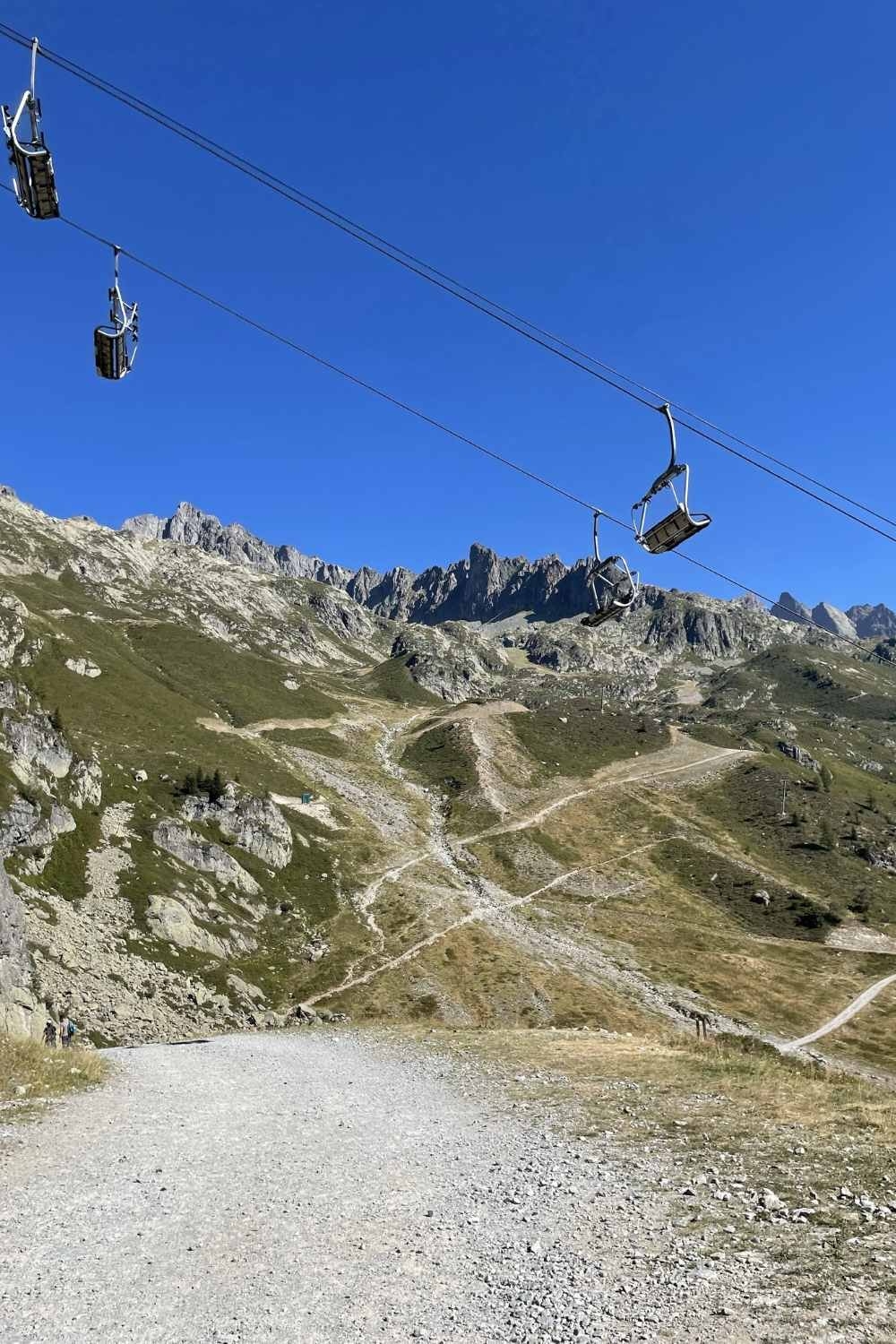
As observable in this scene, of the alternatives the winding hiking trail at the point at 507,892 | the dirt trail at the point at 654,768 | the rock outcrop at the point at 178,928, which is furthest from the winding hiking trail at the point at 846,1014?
the dirt trail at the point at 654,768

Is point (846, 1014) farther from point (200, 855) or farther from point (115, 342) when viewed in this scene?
point (115, 342)

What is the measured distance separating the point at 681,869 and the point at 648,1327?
122 metres

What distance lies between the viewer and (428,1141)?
1681 centimetres

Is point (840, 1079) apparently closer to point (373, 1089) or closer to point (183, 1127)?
point (373, 1089)

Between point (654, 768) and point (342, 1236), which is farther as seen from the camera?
point (654, 768)

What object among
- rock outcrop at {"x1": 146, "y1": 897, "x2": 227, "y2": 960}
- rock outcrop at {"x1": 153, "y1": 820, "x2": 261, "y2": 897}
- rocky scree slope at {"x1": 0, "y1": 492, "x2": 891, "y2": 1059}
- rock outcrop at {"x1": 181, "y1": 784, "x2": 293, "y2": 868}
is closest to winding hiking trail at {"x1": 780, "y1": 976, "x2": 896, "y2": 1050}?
rocky scree slope at {"x1": 0, "y1": 492, "x2": 891, "y2": 1059}

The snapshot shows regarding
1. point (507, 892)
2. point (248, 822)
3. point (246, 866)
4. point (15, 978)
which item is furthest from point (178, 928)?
point (507, 892)

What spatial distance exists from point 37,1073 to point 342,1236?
1397cm

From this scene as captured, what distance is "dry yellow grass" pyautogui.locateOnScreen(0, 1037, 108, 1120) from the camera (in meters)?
18.6

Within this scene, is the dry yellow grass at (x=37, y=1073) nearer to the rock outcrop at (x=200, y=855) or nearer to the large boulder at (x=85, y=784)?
the rock outcrop at (x=200, y=855)

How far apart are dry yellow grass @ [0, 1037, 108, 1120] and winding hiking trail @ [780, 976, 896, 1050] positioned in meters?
63.7

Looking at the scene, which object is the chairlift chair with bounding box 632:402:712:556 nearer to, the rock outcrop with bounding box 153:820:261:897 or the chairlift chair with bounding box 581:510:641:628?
the chairlift chair with bounding box 581:510:641:628

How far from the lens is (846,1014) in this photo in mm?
77375

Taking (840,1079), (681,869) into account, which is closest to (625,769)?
(681,869)
